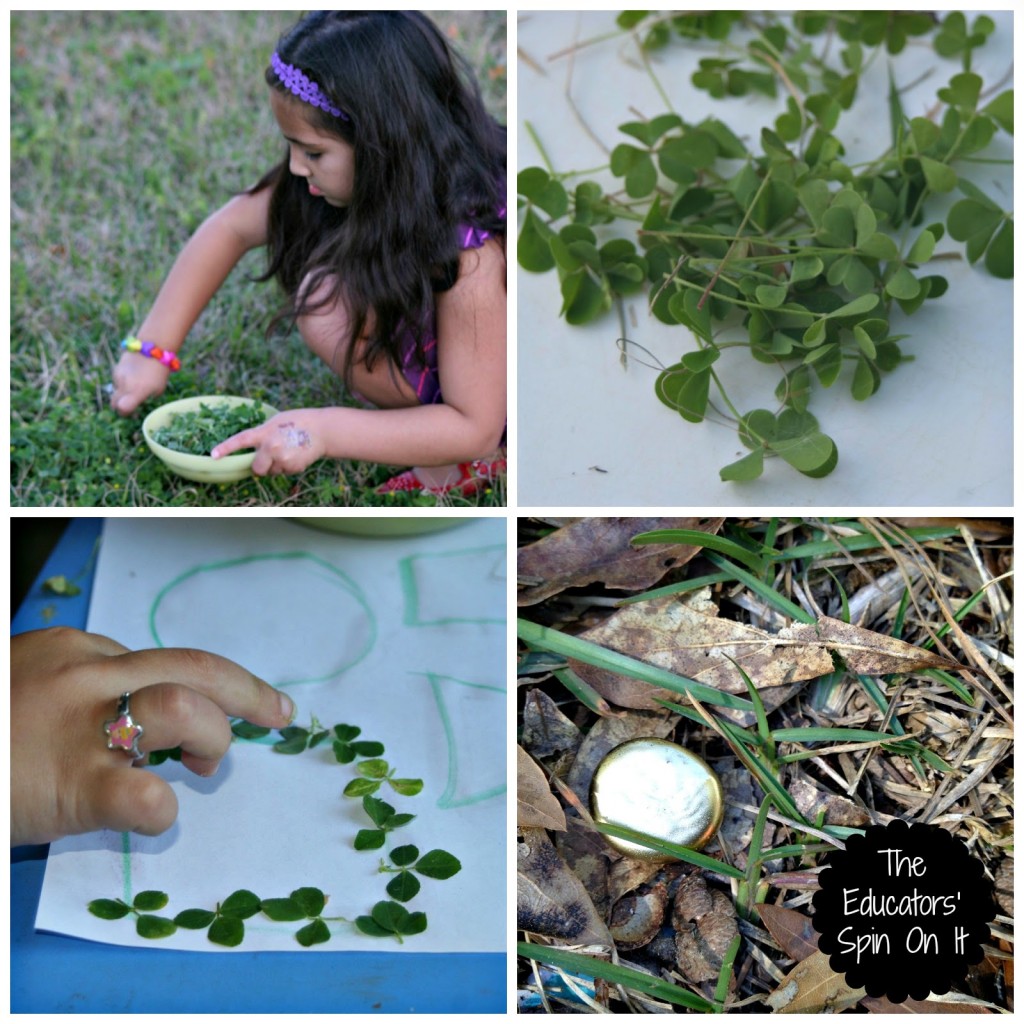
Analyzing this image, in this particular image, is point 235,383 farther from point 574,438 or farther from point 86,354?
point 574,438

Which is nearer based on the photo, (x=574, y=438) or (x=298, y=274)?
(x=574, y=438)

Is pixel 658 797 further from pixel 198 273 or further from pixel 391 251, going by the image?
pixel 198 273

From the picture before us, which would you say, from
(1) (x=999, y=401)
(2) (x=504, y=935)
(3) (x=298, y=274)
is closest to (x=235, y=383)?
(3) (x=298, y=274)

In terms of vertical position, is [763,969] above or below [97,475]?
below

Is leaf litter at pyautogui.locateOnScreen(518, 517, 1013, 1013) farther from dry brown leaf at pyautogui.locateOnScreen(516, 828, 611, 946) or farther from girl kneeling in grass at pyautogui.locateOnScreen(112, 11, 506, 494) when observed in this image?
girl kneeling in grass at pyautogui.locateOnScreen(112, 11, 506, 494)

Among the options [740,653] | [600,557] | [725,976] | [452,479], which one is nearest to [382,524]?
[452,479]

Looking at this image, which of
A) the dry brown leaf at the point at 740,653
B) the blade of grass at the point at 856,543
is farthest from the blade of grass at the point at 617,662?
the blade of grass at the point at 856,543

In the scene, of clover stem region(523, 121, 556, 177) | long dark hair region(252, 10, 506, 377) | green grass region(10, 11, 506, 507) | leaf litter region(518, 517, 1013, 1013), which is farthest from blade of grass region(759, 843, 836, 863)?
clover stem region(523, 121, 556, 177)
